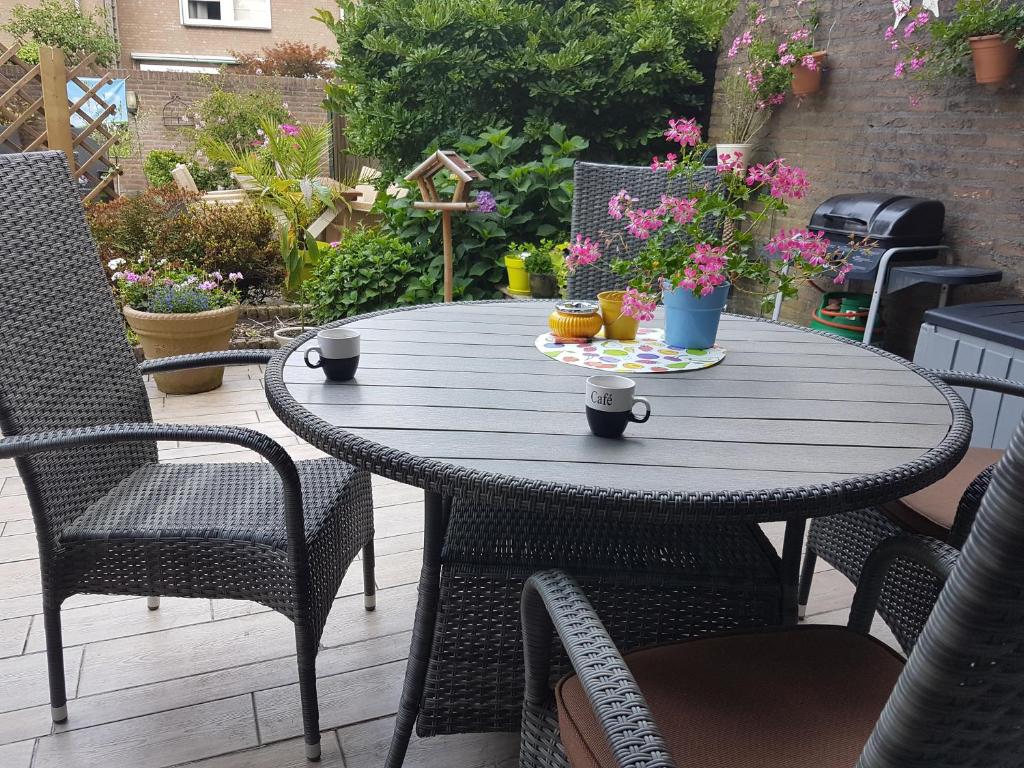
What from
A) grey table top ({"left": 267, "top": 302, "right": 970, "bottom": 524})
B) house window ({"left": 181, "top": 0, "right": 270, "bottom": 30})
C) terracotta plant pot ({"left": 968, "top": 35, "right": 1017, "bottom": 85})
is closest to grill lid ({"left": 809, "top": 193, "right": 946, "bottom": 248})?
terracotta plant pot ({"left": 968, "top": 35, "right": 1017, "bottom": 85})

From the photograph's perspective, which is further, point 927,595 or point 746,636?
point 927,595

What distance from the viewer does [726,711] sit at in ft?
3.27

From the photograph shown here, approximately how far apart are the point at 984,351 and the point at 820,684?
1707 millimetres

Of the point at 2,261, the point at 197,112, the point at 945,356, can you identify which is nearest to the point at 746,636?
the point at 2,261

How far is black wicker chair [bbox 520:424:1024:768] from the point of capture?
48cm

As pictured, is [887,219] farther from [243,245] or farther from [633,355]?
[243,245]

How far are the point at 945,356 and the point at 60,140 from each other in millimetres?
6048

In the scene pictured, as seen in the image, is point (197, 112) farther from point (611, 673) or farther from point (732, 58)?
point (611, 673)

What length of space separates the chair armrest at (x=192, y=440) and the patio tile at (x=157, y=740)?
43 cm

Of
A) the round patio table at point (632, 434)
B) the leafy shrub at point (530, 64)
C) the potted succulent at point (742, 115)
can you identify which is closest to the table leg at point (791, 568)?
the round patio table at point (632, 434)

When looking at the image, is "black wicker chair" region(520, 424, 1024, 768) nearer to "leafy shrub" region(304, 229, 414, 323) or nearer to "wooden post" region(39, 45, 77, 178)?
"leafy shrub" region(304, 229, 414, 323)

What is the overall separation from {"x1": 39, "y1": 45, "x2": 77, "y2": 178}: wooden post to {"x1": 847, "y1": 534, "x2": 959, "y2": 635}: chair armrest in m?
6.12

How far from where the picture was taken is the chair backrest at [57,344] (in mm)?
1444

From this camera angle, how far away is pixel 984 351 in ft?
7.63
